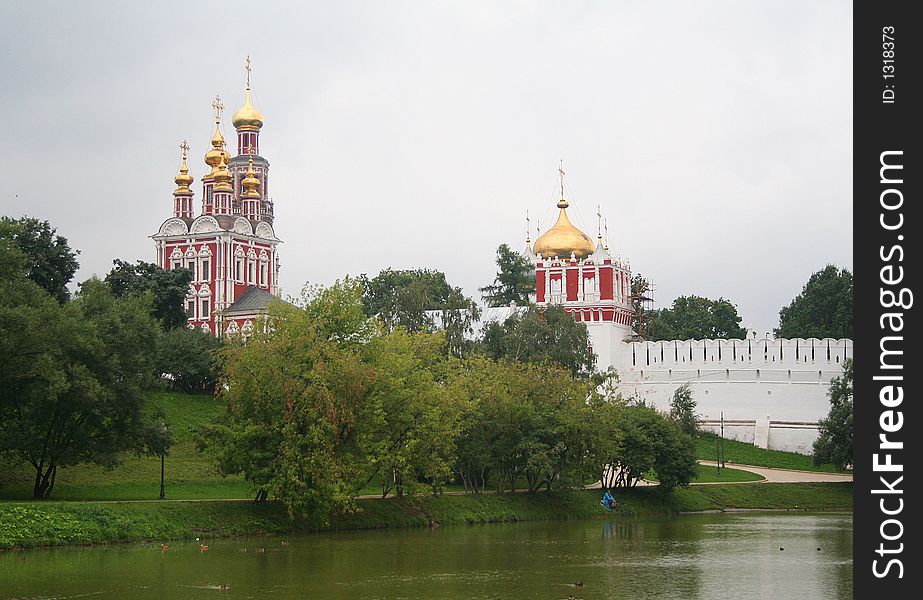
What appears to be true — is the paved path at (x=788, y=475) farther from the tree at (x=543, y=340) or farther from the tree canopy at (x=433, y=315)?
the tree canopy at (x=433, y=315)

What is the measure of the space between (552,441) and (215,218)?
3933 centimetres

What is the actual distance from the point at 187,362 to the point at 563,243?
29035 millimetres

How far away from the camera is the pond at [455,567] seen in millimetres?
20938

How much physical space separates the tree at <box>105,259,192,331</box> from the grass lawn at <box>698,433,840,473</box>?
2365 cm

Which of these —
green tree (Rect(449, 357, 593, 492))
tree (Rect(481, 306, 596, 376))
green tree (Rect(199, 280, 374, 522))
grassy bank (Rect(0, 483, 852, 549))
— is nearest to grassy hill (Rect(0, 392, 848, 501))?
green tree (Rect(199, 280, 374, 522))

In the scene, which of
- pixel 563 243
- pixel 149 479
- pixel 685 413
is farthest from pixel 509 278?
pixel 149 479

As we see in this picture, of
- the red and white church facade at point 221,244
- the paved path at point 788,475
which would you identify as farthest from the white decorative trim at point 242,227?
the paved path at point 788,475

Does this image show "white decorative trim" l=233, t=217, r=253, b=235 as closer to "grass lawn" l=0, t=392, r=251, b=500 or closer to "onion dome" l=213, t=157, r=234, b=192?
"onion dome" l=213, t=157, r=234, b=192

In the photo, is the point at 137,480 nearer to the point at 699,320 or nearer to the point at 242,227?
the point at 242,227
